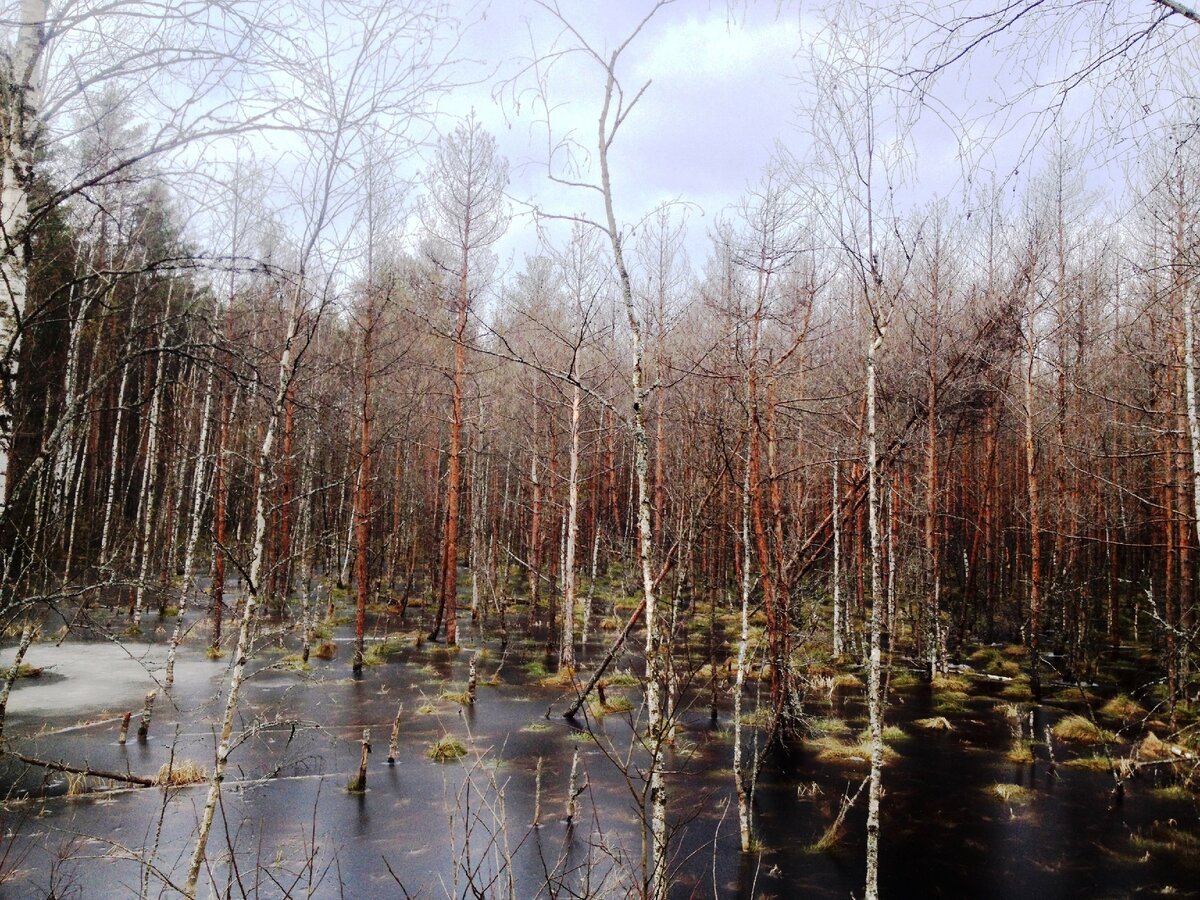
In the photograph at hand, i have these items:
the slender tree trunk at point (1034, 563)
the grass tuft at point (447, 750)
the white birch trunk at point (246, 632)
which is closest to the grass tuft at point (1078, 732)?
the slender tree trunk at point (1034, 563)

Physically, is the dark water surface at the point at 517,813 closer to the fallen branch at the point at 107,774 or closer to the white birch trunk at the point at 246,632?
the fallen branch at the point at 107,774

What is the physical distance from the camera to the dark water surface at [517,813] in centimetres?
700

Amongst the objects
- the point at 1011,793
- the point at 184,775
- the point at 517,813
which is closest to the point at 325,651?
the point at 184,775

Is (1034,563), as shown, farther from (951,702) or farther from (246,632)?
(246,632)

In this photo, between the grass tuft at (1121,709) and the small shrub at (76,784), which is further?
the grass tuft at (1121,709)

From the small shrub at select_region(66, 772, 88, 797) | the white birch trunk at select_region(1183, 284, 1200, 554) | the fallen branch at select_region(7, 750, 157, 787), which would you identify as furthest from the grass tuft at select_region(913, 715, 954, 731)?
the small shrub at select_region(66, 772, 88, 797)

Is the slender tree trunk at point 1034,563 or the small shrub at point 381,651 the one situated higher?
the slender tree trunk at point 1034,563

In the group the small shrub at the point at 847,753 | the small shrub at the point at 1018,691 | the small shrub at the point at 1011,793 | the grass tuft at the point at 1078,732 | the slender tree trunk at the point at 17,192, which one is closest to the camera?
the slender tree trunk at the point at 17,192

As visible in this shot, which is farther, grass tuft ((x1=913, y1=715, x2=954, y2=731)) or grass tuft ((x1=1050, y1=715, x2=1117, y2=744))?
grass tuft ((x1=913, y1=715, x2=954, y2=731))

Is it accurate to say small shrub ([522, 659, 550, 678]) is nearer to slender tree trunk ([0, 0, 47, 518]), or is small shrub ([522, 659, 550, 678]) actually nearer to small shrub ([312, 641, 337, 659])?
small shrub ([312, 641, 337, 659])

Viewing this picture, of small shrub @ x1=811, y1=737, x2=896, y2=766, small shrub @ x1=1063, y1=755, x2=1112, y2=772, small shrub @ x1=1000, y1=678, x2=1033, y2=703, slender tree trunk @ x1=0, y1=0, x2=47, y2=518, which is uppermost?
slender tree trunk @ x1=0, y1=0, x2=47, y2=518

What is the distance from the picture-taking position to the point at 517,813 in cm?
878

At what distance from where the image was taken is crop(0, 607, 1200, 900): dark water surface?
23.0 ft

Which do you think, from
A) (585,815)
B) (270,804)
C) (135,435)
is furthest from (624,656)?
(135,435)
